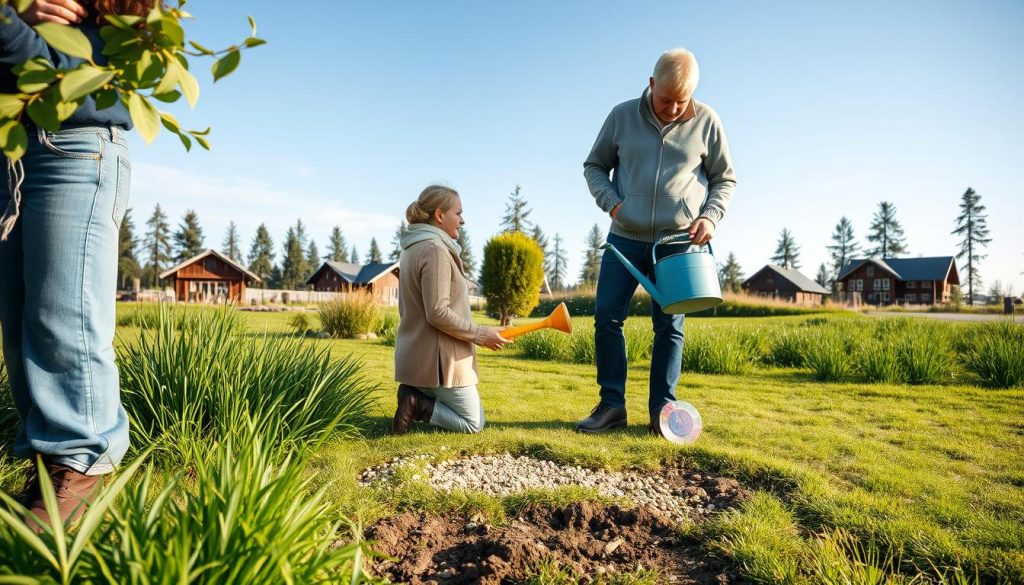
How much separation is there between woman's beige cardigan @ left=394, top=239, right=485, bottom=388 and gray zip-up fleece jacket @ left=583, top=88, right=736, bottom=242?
103 centimetres

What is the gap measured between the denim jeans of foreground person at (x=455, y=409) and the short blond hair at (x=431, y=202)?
98 centimetres

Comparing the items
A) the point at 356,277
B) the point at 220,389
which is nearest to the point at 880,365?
the point at 220,389

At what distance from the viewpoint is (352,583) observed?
107cm

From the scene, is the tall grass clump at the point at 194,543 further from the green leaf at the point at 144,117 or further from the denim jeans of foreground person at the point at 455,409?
the denim jeans of foreground person at the point at 455,409

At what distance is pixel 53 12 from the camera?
1417 millimetres

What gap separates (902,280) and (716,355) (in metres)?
49.9

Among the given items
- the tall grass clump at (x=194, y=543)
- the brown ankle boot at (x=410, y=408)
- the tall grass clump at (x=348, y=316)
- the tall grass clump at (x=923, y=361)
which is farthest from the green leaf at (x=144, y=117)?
the tall grass clump at (x=348, y=316)

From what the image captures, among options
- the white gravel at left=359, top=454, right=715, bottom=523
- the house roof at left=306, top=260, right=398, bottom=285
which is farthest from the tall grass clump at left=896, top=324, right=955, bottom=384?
the house roof at left=306, top=260, right=398, bottom=285

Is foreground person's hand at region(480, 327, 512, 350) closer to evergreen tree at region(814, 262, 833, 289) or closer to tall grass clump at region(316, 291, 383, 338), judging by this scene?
→ tall grass clump at region(316, 291, 383, 338)

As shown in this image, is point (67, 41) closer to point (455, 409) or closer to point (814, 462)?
point (455, 409)

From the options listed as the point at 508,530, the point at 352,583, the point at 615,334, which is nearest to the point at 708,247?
the point at 615,334

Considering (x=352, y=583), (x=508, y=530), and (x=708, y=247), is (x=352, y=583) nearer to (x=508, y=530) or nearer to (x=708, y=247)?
(x=508, y=530)

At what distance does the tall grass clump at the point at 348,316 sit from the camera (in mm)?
10789

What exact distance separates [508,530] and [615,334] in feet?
6.12
